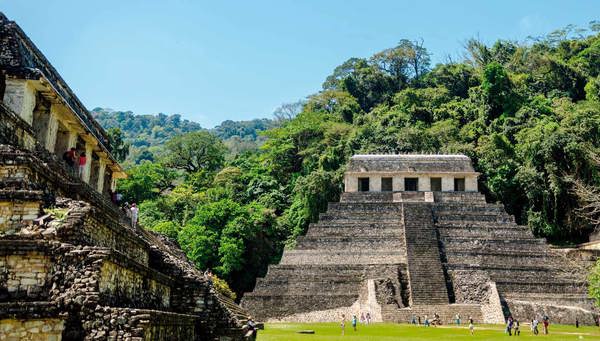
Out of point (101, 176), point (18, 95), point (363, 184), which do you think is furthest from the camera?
point (363, 184)

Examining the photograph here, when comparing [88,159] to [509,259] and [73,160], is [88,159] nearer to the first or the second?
[73,160]

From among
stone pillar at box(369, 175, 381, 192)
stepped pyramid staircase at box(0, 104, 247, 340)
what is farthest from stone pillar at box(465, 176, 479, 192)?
stepped pyramid staircase at box(0, 104, 247, 340)

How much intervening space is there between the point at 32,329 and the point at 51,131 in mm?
6597

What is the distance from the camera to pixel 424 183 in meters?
32.1

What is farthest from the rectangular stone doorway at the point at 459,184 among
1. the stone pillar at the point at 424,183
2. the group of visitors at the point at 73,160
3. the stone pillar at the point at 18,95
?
the stone pillar at the point at 18,95

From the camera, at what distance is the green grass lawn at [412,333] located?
653 inches

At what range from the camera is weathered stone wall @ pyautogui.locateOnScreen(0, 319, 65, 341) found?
6590mm

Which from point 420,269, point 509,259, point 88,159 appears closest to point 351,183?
point 420,269

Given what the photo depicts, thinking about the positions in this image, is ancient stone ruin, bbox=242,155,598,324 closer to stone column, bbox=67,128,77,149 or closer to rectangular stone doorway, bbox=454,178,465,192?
rectangular stone doorway, bbox=454,178,465,192

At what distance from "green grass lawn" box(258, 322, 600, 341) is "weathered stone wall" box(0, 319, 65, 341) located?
8.54 meters

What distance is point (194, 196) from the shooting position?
141 ft

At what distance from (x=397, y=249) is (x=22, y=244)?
21.7m

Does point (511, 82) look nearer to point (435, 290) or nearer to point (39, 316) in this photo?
point (435, 290)

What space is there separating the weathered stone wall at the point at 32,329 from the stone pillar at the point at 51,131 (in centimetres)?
625
